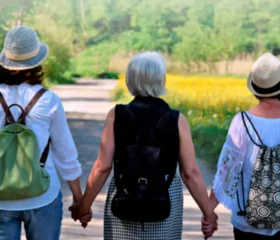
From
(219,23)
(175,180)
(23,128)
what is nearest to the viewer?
(23,128)

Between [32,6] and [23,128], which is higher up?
[23,128]

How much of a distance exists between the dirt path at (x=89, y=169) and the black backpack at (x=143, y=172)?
317 centimetres

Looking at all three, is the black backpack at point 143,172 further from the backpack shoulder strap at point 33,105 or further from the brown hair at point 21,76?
the brown hair at point 21,76

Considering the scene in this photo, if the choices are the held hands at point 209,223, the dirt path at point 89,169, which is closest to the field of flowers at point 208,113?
the dirt path at point 89,169

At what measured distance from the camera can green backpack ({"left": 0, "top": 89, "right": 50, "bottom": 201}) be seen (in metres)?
4.60

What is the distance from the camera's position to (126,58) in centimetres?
4628

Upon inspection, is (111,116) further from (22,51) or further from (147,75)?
(22,51)

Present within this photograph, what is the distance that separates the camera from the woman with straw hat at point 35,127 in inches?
184

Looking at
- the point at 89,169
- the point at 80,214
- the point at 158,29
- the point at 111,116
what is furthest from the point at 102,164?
the point at 158,29

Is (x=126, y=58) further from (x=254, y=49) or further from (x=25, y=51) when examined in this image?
(x=25, y=51)

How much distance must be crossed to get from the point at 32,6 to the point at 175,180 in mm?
22249

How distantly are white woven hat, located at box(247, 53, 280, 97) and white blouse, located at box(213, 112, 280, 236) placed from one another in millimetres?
166

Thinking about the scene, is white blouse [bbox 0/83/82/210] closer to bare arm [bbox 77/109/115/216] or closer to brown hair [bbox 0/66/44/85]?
brown hair [bbox 0/66/44/85]

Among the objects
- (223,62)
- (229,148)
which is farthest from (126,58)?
(229,148)
